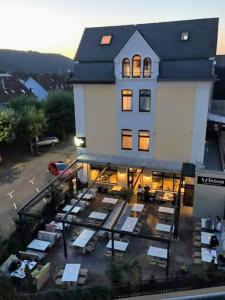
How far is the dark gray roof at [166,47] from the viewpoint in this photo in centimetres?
1778

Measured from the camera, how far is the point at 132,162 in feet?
66.3

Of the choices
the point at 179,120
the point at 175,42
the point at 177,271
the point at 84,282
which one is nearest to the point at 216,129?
the point at 179,120

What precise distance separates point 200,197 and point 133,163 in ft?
17.3

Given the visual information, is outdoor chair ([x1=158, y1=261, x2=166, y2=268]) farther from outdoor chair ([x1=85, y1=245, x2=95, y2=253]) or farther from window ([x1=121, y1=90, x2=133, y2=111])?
window ([x1=121, y1=90, x2=133, y2=111])

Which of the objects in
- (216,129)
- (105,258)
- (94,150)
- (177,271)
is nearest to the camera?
(177,271)

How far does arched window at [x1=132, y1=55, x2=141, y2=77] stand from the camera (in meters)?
18.6

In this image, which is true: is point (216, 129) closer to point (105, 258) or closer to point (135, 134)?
point (135, 134)

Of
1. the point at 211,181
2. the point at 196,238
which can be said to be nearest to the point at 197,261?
the point at 196,238

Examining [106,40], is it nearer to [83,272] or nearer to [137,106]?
[137,106]

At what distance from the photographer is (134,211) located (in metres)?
18.6

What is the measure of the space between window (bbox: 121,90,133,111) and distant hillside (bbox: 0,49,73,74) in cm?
8968

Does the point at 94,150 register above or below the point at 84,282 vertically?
above

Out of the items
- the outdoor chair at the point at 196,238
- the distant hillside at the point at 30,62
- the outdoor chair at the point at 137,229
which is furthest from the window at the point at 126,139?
the distant hillside at the point at 30,62

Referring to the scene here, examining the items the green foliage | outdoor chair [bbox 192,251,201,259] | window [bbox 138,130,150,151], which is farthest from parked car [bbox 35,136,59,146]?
outdoor chair [bbox 192,251,201,259]
